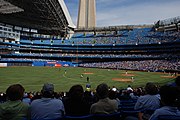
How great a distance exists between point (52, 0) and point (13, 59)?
35.5 metres

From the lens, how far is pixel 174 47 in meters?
90.2

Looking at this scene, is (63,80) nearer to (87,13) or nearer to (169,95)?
(169,95)

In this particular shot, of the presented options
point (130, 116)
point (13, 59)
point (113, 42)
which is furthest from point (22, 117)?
point (113, 42)

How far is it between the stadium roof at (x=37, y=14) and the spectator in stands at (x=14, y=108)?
7114cm

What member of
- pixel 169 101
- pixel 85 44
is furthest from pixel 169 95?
pixel 85 44

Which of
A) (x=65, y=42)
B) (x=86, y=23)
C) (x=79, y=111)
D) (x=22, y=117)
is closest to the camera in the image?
(x=22, y=117)

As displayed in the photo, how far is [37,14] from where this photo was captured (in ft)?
294

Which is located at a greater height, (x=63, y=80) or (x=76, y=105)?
(x=76, y=105)

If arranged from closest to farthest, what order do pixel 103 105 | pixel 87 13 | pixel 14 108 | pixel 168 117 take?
pixel 168 117 < pixel 14 108 < pixel 103 105 < pixel 87 13

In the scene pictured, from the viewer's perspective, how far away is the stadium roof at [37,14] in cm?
7394

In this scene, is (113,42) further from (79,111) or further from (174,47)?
(79,111)

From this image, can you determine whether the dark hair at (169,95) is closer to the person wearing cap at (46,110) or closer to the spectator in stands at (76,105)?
the spectator in stands at (76,105)

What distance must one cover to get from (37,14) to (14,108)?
90.1 metres

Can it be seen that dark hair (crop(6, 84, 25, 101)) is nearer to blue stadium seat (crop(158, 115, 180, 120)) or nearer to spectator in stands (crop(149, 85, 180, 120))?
spectator in stands (crop(149, 85, 180, 120))
